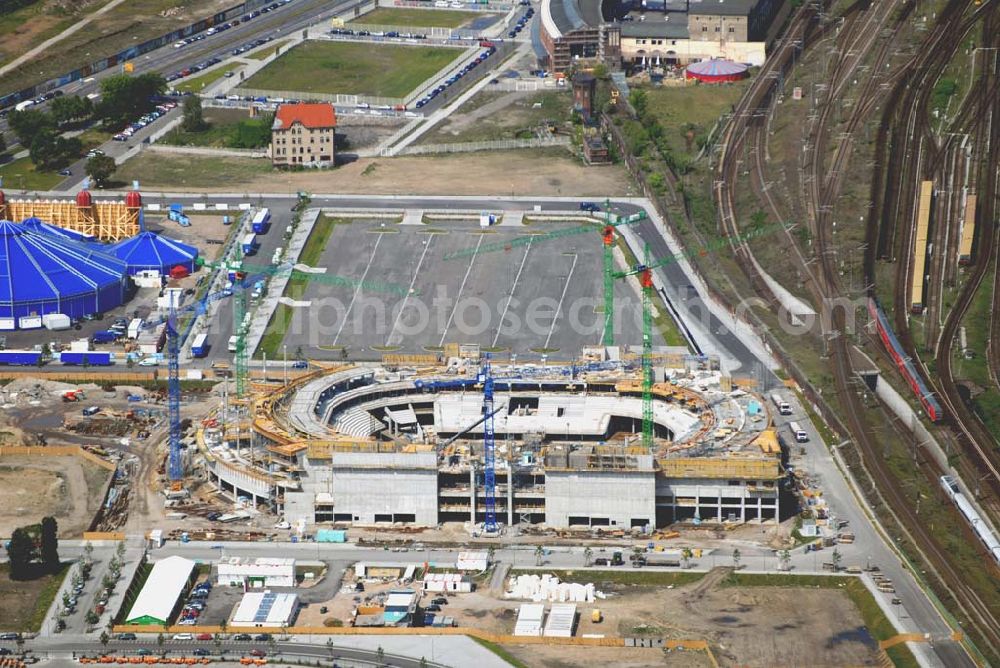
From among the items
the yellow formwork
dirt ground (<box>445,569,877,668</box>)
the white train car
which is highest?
the yellow formwork

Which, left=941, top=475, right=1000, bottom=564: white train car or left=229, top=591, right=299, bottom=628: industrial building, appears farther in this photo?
left=941, top=475, right=1000, bottom=564: white train car

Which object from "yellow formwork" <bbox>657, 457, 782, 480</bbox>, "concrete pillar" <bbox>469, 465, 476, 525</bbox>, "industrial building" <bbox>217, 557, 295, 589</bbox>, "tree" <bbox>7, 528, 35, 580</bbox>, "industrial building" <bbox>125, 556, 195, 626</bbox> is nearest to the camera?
"industrial building" <bbox>125, 556, 195, 626</bbox>

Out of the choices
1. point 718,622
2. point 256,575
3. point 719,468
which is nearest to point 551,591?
point 718,622

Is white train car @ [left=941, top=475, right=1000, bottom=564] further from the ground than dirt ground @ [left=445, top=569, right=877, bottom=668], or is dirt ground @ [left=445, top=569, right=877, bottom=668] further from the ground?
dirt ground @ [left=445, top=569, right=877, bottom=668]

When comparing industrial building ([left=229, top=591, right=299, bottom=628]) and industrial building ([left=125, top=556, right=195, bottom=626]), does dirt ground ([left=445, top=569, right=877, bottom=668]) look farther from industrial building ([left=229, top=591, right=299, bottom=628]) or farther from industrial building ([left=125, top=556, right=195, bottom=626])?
industrial building ([left=125, top=556, right=195, bottom=626])

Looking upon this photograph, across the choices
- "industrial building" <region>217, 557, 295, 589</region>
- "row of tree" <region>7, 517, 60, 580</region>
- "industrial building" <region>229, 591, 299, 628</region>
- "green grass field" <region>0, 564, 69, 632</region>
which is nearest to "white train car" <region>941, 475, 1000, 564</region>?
"industrial building" <region>217, 557, 295, 589</region>

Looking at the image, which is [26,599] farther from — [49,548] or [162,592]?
[162,592]
